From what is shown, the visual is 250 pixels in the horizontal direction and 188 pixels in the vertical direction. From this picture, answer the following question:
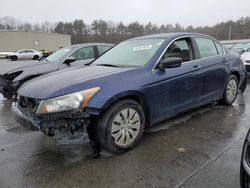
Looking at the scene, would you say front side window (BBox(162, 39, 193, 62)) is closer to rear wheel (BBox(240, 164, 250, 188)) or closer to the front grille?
the front grille

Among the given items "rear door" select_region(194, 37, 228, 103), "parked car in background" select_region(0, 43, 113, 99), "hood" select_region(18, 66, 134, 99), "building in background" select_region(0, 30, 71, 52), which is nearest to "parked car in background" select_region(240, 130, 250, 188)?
"hood" select_region(18, 66, 134, 99)

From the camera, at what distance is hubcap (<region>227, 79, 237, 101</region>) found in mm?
5500

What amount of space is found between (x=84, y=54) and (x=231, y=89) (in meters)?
4.16

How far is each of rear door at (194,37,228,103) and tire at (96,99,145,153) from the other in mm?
1691

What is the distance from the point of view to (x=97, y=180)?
2.82m

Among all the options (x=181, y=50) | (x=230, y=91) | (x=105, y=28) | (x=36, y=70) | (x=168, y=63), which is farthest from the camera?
(x=105, y=28)

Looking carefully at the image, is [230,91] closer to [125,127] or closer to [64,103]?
[125,127]

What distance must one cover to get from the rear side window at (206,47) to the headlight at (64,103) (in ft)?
8.73

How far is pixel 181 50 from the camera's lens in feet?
14.5

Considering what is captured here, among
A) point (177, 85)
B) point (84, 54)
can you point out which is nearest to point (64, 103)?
point (177, 85)

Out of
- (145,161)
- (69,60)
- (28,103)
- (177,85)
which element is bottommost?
(145,161)

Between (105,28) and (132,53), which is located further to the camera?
(105,28)

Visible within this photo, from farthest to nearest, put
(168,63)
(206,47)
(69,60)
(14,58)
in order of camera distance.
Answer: (14,58), (69,60), (206,47), (168,63)

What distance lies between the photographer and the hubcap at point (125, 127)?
3.33m
